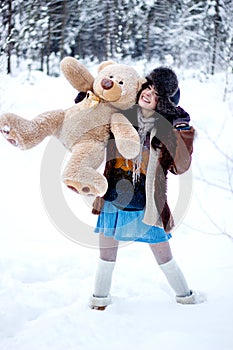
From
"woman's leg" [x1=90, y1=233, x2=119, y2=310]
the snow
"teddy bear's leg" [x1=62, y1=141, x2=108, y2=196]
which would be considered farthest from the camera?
"woman's leg" [x1=90, y1=233, x2=119, y2=310]

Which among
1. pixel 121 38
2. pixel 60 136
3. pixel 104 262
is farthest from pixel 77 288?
pixel 121 38

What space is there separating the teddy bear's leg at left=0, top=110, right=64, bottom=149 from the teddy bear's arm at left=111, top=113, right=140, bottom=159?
29 centimetres

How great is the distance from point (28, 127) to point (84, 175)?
0.38 metres

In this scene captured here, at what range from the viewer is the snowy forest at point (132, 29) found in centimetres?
1712

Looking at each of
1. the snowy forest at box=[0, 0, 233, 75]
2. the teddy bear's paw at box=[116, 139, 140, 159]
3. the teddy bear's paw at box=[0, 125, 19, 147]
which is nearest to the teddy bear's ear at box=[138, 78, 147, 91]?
the teddy bear's paw at box=[116, 139, 140, 159]

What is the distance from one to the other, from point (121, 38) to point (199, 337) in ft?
62.9

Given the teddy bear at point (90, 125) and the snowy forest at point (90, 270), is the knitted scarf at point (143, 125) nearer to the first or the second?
the teddy bear at point (90, 125)

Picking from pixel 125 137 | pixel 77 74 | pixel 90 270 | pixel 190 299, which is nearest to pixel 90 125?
pixel 125 137

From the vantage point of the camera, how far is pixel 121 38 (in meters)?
19.0

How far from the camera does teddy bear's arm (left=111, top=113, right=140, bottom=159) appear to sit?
1.65 metres

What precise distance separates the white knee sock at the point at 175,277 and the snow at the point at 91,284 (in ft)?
0.28

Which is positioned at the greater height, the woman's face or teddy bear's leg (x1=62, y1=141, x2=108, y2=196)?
the woman's face

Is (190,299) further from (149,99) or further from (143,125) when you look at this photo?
(149,99)

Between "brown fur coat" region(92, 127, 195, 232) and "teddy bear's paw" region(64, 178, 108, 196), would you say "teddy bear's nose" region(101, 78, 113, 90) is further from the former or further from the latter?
"teddy bear's paw" region(64, 178, 108, 196)
